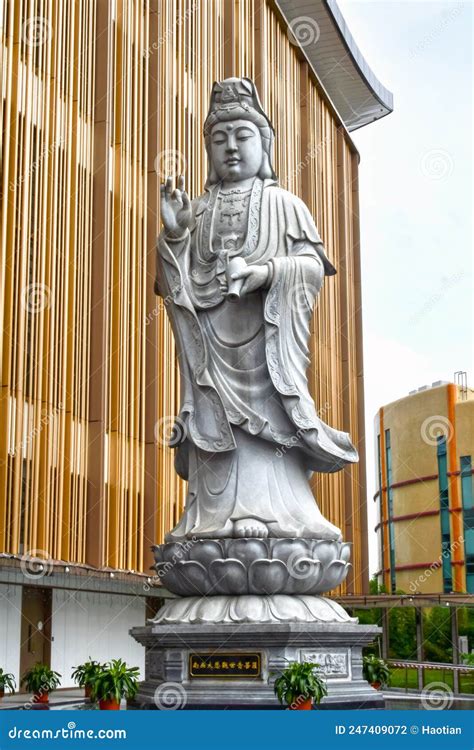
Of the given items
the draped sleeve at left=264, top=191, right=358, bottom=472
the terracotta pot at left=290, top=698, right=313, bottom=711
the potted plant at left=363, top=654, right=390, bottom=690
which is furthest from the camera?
the potted plant at left=363, top=654, right=390, bottom=690

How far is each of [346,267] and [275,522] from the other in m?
22.8

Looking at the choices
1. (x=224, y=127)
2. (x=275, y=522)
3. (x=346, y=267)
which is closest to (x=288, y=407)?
(x=275, y=522)

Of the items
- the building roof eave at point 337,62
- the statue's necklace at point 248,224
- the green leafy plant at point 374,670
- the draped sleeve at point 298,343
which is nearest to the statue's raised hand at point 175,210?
the statue's necklace at point 248,224

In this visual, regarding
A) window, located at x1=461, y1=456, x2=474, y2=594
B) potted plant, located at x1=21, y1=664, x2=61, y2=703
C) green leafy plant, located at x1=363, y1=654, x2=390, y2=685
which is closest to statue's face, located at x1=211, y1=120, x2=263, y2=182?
green leafy plant, located at x1=363, y1=654, x2=390, y2=685

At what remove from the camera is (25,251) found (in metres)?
14.4

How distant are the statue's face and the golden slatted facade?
606 cm

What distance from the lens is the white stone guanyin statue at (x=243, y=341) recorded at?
751 centimetres

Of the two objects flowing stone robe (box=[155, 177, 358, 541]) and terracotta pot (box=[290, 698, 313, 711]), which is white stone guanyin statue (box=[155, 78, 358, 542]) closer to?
flowing stone robe (box=[155, 177, 358, 541])

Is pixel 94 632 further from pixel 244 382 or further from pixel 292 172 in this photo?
pixel 292 172

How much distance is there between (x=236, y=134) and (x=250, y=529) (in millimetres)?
3456

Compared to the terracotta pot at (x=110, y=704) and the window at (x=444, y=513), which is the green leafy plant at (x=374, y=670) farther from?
the window at (x=444, y=513)

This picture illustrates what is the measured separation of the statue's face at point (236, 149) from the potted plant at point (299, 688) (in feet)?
13.8

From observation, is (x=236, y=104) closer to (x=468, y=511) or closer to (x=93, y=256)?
(x=93, y=256)

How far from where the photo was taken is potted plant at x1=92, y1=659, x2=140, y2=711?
6.57m
